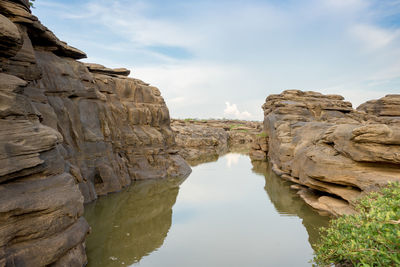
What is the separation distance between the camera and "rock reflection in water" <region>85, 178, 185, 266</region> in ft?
31.0

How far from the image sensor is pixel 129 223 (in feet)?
41.7

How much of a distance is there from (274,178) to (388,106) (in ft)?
51.0

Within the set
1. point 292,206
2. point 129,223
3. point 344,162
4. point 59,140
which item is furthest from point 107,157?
point 344,162

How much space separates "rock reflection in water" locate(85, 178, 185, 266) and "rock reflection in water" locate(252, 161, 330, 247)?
20.1 ft

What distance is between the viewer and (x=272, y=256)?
30.4 ft

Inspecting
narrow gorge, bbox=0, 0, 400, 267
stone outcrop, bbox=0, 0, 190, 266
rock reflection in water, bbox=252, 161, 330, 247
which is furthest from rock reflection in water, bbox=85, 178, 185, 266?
rock reflection in water, bbox=252, 161, 330, 247

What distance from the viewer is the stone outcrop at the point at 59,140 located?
6.48 meters

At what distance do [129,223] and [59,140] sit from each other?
5932mm

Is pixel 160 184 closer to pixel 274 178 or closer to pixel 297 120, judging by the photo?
pixel 274 178

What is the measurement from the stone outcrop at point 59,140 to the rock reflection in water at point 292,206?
326 inches

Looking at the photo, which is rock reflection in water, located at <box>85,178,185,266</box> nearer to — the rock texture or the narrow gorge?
the narrow gorge

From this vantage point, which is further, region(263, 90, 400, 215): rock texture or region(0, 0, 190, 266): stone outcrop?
region(263, 90, 400, 215): rock texture

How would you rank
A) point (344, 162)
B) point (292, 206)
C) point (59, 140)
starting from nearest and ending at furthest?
point (59, 140)
point (344, 162)
point (292, 206)

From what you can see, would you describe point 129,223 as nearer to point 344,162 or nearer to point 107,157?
point 107,157
